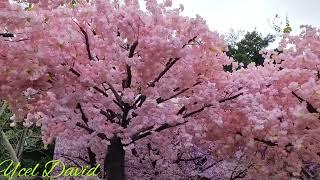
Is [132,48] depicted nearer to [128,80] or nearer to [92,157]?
[128,80]

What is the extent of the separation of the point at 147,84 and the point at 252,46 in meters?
24.6

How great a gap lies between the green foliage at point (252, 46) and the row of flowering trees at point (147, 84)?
67.7 ft

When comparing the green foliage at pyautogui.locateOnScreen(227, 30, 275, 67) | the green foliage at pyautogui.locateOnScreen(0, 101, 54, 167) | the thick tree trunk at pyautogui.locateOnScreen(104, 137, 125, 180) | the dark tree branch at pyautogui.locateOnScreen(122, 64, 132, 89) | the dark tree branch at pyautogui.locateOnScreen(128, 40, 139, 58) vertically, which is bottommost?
the thick tree trunk at pyautogui.locateOnScreen(104, 137, 125, 180)

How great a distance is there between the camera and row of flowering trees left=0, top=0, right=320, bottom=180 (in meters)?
7.02

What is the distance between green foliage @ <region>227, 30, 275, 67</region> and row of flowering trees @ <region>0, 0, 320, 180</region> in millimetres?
20626

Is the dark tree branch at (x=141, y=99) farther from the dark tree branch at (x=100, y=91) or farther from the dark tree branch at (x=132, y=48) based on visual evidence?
the dark tree branch at (x=132, y=48)

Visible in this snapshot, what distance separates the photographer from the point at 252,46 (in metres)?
31.2

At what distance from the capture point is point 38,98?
24.9ft

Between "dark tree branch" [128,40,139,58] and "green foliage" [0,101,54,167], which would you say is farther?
"green foliage" [0,101,54,167]

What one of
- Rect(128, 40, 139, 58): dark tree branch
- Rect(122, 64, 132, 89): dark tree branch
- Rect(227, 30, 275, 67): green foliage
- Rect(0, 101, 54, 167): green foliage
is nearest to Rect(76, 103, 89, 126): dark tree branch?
Rect(122, 64, 132, 89): dark tree branch

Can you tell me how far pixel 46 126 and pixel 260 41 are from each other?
1006 inches

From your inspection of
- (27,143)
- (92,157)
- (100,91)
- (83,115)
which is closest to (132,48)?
(100,91)

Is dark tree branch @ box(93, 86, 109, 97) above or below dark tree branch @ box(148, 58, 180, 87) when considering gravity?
below

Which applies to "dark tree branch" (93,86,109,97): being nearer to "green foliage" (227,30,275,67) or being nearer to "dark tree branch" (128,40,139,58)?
"dark tree branch" (128,40,139,58)
